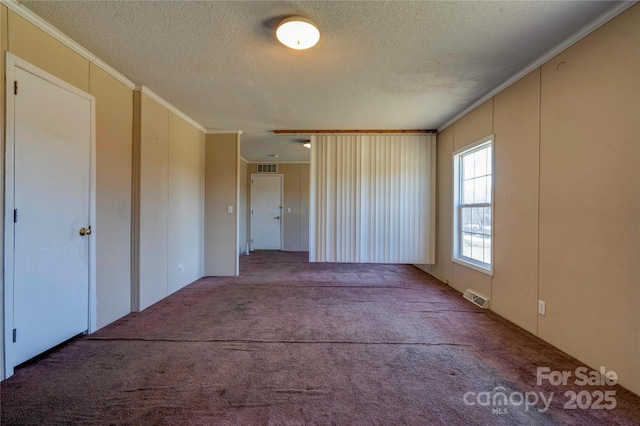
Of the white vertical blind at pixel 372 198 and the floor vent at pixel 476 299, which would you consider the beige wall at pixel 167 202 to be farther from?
the floor vent at pixel 476 299

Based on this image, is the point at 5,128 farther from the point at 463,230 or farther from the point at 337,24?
the point at 463,230

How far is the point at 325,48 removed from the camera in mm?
2199

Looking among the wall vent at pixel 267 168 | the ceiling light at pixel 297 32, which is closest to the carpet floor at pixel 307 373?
the ceiling light at pixel 297 32

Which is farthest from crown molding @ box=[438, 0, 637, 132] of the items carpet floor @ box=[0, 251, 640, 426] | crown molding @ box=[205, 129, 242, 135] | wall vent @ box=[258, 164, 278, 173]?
wall vent @ box=[258, 164, 278, 173]

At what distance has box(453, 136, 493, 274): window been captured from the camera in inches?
127

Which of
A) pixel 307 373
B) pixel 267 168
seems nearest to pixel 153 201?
pixel 307 373

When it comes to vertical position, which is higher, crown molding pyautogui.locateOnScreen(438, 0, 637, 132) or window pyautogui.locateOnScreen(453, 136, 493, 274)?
crown molding pyautogui.locateOnScreen(438, 0, 637, 132)

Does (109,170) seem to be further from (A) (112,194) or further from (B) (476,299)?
(B) (476,299)

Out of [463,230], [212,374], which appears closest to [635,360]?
[463,230]

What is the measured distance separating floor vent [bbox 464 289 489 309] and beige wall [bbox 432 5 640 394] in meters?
0.13

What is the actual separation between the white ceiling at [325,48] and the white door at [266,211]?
387cm

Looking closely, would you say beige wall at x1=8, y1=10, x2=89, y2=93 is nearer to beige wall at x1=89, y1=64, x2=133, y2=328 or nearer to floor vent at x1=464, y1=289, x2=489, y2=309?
beige wall at x1=89, y1=64, x2=133, y2=328

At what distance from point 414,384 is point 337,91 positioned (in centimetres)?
285

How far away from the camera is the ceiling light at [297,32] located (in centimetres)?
184
